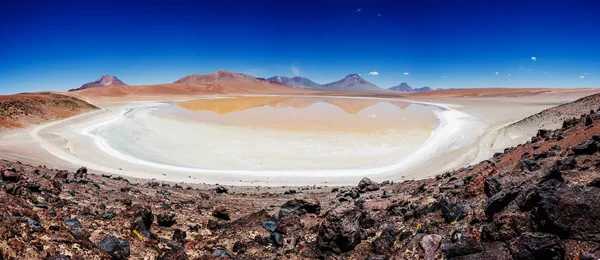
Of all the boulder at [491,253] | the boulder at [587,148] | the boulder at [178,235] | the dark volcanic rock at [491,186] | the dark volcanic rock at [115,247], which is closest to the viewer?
the boulder at [491,253]

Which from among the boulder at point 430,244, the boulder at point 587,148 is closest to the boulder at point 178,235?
the boulder at point 430,244

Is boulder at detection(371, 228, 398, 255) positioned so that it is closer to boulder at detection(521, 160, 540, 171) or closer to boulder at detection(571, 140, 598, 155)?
boulder at detection(521, 160, 540, 171)

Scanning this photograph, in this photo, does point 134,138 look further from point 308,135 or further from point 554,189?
point 554,189

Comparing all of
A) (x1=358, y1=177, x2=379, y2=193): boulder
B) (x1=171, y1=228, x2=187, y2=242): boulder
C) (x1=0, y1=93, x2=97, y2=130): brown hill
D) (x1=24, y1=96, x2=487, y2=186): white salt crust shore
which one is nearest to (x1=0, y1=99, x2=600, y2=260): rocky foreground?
(x1=171, y1=228, x2=187, y2=242): boulder

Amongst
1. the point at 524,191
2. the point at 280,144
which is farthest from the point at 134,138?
the point at 524,191

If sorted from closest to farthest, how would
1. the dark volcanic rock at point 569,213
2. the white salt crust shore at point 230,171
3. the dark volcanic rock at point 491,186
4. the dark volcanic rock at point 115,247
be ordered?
the dark volcanic rock at point 569,213
the dark volcanic rock at point 115,247
the dark volcanic rock at point 491,186
the white salt crust shore at point 230,171

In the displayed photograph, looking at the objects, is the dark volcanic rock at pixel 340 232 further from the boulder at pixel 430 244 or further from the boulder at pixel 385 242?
the boulder at pixel 430 244
